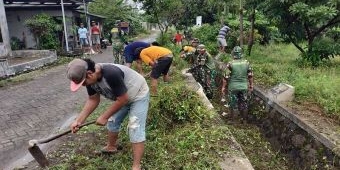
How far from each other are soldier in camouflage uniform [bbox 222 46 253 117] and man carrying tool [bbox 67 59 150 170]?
3560 millimetres

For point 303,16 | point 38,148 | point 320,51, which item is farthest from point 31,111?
point 320,51

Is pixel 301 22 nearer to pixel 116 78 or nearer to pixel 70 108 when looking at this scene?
pixel 70 108

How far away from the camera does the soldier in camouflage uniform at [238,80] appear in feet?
25.8

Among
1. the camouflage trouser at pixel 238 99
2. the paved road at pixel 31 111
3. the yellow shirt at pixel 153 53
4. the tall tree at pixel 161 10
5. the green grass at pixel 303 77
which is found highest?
the tall tree at pixel 161 10

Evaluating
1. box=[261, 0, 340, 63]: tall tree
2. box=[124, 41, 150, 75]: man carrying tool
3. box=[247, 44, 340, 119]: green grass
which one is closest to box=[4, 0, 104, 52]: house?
box=[124, 41, 150, 75]: man carrying tool

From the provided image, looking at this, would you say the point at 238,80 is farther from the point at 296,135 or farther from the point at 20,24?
the point at 20,24

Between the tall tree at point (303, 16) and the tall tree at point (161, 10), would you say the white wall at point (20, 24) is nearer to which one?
the tall tree at point (161, 10)

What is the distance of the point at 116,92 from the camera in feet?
13.8

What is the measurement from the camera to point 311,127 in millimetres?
6090

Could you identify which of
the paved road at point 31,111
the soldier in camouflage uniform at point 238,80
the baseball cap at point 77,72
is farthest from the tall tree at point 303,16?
the baseball cap at point 77,72

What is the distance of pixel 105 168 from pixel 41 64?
11.7 metres

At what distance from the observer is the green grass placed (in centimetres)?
708

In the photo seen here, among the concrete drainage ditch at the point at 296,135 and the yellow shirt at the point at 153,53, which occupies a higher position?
the yellow shirt at the point at 153,53

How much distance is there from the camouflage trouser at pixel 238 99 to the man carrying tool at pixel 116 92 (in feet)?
12.1
